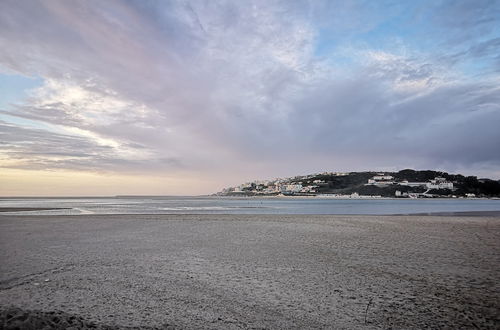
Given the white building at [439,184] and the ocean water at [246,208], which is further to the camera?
the white building at [439,184]

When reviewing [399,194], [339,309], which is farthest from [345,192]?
[339,309]

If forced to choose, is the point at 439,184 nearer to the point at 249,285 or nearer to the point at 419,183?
the point at 419,183

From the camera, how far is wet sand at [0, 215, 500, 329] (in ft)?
18.9

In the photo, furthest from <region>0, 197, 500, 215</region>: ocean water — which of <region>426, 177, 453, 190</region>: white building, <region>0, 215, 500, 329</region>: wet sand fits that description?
<region>426, 177, 453, 190</region>: white building

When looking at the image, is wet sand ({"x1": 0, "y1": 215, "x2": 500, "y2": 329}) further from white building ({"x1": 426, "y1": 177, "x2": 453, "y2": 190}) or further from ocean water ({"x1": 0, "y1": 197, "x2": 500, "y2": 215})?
white building ({"x1": 426, "y1": 177, "x2": 453, "y2": 190})

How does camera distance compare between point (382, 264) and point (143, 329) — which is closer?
point (143, 329)

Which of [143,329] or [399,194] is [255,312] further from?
[399,194]

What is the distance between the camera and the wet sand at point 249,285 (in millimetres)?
5754

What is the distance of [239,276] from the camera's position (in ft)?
29.6

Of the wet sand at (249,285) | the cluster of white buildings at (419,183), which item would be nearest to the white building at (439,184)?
the cluster of white buildings at (419,183)

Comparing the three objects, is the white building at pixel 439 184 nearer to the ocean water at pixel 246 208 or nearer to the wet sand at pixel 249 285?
the ocean water at pixel 246 208

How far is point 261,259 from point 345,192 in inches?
7368

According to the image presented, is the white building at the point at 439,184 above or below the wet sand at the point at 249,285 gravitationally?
above

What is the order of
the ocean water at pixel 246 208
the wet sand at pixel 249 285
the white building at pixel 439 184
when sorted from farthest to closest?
the white building at pixel 439 184 → the ocean water at pixel 246 208 → the wet sand at pixel 249 285
